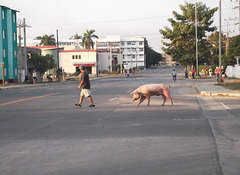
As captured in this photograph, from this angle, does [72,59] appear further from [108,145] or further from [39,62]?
[108,145]

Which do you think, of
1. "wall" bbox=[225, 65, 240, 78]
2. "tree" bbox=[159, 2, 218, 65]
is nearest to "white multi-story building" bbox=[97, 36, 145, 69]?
"tree" bbox=[159, 2, 218, 65]

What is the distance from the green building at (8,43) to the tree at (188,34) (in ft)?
84.3

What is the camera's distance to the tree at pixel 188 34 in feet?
216

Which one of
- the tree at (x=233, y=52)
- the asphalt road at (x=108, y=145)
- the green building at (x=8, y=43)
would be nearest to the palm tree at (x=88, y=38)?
the tree at (x=233, y=52)

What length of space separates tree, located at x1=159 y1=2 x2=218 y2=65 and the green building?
25685 mm

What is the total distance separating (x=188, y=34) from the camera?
217 feet

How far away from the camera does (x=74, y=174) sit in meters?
5.78

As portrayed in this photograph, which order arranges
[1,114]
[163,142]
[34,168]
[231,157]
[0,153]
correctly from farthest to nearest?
[1,114]
[163,142]
[0,153]
[231,157]
[34,168]

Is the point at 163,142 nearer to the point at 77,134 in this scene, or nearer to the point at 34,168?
the point at 77,134

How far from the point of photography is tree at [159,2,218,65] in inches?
2594

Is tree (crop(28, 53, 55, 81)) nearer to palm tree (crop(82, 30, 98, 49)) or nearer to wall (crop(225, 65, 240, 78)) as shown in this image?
wall (crop(225, 65, 240, 78))

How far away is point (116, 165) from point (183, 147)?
75.5 inches

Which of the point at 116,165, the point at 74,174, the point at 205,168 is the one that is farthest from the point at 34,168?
the point at 205,168

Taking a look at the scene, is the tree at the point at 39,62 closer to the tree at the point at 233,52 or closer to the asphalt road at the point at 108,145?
the tree at the point at 233,52
